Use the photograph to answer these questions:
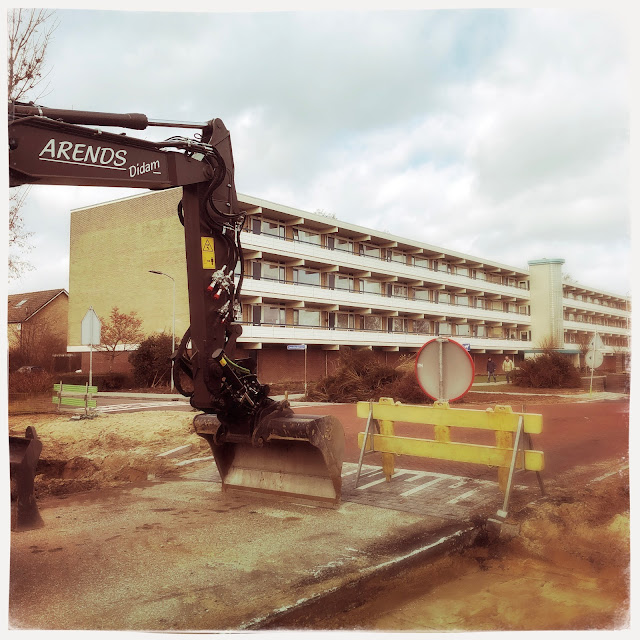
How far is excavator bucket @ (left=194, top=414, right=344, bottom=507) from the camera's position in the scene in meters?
5.50

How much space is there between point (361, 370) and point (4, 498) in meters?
17.9

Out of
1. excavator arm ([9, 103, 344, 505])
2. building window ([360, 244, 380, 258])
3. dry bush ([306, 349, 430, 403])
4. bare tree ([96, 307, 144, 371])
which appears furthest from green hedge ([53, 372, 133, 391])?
building window ([360, 244, 380, 258])

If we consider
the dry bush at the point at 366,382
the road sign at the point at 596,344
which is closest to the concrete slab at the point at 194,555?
the road sign at the point at 596,344

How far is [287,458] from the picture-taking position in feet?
19.9

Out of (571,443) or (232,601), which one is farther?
(571,443)

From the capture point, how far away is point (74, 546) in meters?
4.57

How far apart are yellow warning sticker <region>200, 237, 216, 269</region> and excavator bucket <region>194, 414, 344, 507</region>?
1.55m

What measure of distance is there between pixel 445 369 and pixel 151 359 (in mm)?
23645

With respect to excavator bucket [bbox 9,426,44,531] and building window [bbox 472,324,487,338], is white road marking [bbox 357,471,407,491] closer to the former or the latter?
excavator bucket [bbox 9,426,44,531]

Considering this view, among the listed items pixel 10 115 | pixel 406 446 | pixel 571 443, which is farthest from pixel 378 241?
pixel 10 115

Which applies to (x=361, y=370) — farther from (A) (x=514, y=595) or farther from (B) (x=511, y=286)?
(B) (x=511, y=286)

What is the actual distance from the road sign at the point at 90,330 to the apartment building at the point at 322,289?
13.6 meters

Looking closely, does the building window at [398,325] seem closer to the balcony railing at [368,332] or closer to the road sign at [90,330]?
the balcony railing at [368,332]

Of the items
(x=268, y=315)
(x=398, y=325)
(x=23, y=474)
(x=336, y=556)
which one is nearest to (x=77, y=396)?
(x=23, y=474)
